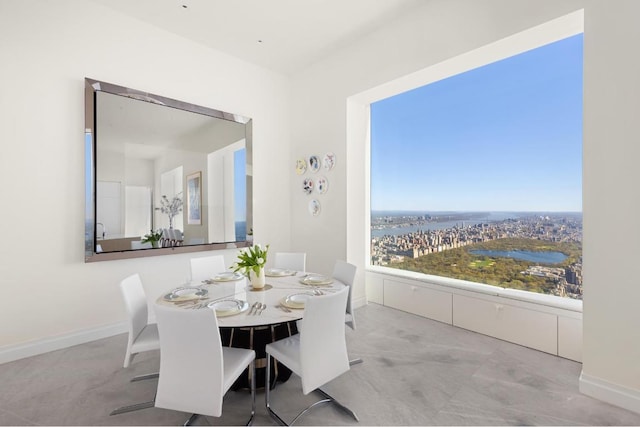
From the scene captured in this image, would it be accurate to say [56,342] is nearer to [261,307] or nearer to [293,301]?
[261,307]

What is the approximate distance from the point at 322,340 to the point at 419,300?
2196 millimetres

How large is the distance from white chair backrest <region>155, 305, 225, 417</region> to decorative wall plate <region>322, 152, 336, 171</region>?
292cm

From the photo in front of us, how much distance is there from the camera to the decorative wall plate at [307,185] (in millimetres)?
4336

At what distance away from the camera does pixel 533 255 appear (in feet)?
9.49

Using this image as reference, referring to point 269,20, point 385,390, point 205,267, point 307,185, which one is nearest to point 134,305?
point 205,267

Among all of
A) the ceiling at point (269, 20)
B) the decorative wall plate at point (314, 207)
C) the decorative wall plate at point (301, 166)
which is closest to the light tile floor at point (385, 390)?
the decorative wall plate at point (314, 207)

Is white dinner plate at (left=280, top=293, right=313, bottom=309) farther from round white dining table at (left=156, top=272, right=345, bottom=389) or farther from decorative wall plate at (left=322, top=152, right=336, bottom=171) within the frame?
decorative wall plate at (left=322, top=152, right=336, bottom=171)

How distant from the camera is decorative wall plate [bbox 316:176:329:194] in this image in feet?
13.5

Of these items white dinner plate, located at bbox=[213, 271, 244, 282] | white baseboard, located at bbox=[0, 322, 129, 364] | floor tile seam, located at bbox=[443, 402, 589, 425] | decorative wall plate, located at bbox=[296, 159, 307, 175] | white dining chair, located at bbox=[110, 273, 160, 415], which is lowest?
floor tile seam, located at bbox=[443, 402, 589, 425]

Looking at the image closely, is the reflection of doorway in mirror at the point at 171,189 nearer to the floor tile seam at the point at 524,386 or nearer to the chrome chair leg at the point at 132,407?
the chrome chair leg at the point at 132,407

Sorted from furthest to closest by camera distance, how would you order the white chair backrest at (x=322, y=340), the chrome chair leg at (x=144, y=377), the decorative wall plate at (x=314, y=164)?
the decorative wall plate at (x=314, y=164)
the chrome chair leg at (x=144, y=377)
the white chair backrest at (x=322, y=340)

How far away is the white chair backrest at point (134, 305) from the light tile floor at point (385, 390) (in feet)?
1.47

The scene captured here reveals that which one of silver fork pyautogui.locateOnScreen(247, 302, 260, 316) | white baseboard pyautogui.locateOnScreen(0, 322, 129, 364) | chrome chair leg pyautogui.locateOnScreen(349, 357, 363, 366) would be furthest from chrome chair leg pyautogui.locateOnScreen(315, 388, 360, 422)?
white baseboard pyautogui.locateOnScreen(0, 322, 129, 364)

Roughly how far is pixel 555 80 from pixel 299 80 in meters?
3.18
